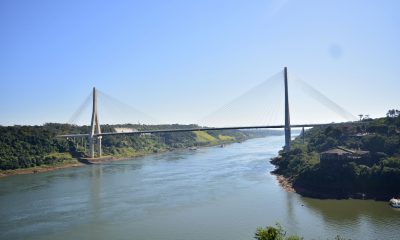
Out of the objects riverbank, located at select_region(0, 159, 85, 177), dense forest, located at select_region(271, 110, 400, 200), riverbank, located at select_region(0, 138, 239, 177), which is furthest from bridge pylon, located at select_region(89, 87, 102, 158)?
dense forest, located at select_region(271, 110, 400, 200)

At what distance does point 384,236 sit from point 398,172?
4.87 metres

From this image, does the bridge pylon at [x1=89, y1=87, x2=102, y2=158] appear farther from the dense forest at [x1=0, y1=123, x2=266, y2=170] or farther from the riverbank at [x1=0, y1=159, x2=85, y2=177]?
the riverbank at [x1=0, y1=159, x2=85, y2=177]

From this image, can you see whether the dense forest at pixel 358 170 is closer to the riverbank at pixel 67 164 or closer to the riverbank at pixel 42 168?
the riverbank at pixel 42 168

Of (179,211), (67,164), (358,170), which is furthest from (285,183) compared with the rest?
(67,164)

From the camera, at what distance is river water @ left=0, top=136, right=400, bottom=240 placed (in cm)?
1050

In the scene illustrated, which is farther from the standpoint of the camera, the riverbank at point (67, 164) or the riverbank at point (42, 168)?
the riverbank at point (67, 164)

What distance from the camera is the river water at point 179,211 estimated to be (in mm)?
10500

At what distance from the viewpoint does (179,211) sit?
12836mm

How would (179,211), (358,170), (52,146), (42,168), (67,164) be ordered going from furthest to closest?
(52,146) → (67,164) → (42,168) → (358,170) → (179,211)

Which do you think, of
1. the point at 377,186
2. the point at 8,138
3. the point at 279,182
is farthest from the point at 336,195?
the point at 8,138

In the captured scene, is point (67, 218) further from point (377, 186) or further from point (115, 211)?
point (377, 186)

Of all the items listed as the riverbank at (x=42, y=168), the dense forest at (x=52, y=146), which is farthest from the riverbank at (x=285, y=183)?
the dense forest at (x=52, y=146)

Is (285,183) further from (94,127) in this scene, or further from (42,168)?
(94,127)

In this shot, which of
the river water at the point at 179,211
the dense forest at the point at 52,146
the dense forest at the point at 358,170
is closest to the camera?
the river water at the point at 179,211
